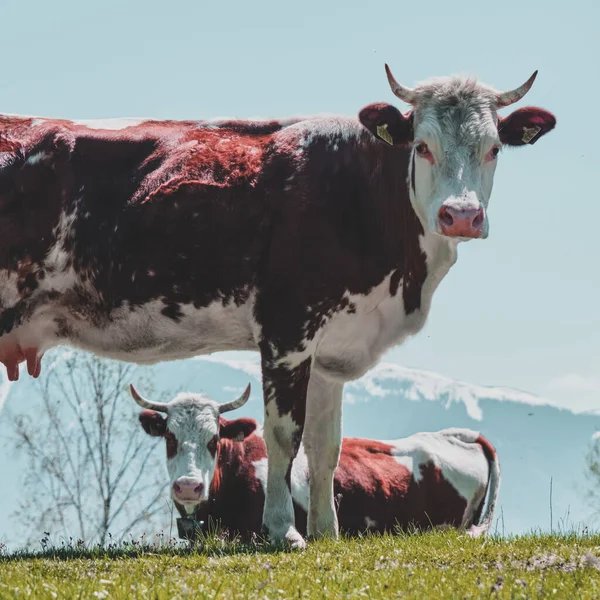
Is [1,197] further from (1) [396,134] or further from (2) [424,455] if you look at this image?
(2) [424,455]

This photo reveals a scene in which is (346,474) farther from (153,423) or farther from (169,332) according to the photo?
(169,332)

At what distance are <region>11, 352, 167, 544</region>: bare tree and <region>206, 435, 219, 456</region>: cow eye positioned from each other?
19369 mm

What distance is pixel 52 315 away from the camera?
401 inches

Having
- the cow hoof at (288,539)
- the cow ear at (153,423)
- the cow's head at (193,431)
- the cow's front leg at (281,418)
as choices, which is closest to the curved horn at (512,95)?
the cow's front leg at (281,418)

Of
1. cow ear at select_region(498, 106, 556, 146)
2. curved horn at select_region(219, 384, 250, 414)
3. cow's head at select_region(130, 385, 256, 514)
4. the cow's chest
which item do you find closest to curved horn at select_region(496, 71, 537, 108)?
cow ear at select_region(498, 106, 556, 146)

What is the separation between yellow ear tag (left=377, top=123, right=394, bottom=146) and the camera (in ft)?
32.2

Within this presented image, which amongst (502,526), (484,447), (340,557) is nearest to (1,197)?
(340,557)

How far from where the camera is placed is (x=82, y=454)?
115 ft

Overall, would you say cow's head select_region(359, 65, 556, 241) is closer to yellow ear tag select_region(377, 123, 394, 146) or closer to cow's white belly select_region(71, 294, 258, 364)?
yellow ear tag select_region(377, 123, 394, 146)

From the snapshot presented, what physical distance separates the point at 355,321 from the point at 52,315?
120 inches

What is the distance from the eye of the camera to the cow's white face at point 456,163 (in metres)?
8.78

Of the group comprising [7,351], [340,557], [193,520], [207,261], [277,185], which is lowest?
[193,520]

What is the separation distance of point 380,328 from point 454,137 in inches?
Answer: 85.8

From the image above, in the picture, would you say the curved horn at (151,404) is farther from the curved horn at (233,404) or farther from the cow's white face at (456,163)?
the cow's white face at (456,163)
